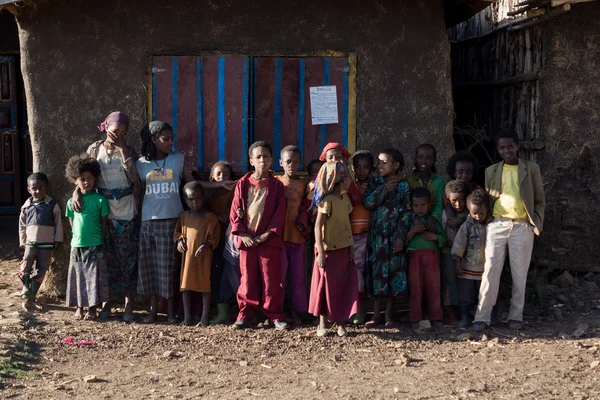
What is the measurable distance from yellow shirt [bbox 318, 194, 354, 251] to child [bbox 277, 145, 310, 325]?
0.27m

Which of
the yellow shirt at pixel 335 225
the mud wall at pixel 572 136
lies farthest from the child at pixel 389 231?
the mud wall at pixel 572 136

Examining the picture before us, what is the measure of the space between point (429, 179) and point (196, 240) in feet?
5.79

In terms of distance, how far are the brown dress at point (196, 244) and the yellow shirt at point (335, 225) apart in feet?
2.81

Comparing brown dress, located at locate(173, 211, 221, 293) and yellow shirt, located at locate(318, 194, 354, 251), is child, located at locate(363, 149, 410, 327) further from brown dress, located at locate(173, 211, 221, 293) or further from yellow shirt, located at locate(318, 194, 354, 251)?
brown dress, located at locate(173, 211, 221, 293)

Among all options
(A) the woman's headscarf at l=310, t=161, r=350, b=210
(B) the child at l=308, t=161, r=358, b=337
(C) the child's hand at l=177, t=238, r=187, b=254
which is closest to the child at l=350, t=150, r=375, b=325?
(B) the child at l=308, t=161, r=358, b=337

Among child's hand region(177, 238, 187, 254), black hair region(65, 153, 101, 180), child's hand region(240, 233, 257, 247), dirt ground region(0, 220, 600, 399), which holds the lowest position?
dirt ground region(0, 220, 600, 399)

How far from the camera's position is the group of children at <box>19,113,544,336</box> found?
18.4 ft

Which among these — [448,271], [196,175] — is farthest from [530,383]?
[196,175]

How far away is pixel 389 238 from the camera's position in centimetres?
573

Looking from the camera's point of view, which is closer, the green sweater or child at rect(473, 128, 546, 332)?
child at rect(473, 128, 546, 332)

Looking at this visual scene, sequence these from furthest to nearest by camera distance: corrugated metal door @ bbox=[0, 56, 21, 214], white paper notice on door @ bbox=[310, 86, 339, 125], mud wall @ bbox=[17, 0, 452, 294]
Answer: corrugated metal door @ bbox=[0, 56, 21, 214] < white paper notice on door @ bbox=[310, 86, 339, 125] < mud wall @ bbox=[17, 0, 452, 294]

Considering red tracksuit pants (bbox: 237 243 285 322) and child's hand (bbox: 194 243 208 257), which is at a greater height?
child's hand (bbox: 194 243 208 257)

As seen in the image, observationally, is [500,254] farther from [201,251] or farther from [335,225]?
[201,251]

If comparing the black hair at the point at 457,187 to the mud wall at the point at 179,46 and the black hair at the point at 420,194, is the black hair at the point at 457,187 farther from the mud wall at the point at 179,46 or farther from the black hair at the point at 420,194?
the mud wall at the point at 179,46
